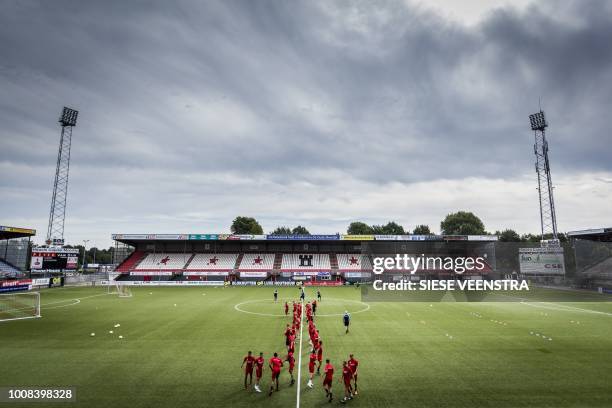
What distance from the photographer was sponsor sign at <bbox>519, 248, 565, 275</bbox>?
56.0 m

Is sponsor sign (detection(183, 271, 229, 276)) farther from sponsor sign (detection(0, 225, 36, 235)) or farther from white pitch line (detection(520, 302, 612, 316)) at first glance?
white pitch line (detection(520, 302, 612, 316))

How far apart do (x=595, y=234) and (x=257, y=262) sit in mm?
62452

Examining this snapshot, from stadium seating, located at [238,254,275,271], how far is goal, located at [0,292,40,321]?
118 ft

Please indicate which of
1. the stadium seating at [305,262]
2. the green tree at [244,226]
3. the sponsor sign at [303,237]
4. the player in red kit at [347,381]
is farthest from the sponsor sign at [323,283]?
the green tree at [244,226]

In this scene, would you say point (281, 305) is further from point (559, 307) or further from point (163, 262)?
point (163, 262)

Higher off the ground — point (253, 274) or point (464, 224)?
point (464, 224)

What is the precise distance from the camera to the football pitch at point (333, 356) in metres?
13.1

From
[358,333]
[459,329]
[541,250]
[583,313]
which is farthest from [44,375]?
[541,250]

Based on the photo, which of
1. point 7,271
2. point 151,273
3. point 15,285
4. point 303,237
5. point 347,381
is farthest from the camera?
point 303,237

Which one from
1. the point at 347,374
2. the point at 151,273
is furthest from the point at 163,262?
the point at 347,374

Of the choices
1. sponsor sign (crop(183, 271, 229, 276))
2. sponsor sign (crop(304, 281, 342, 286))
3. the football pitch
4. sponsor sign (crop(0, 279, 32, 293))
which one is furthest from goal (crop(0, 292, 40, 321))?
sponsor sign (crop(304, 281, 342, 286))

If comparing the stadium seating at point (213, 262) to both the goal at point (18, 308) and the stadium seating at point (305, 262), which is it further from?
the goal at point (18, 308)

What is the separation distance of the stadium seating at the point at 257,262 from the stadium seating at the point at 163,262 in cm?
1241

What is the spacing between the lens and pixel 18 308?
112 feet
